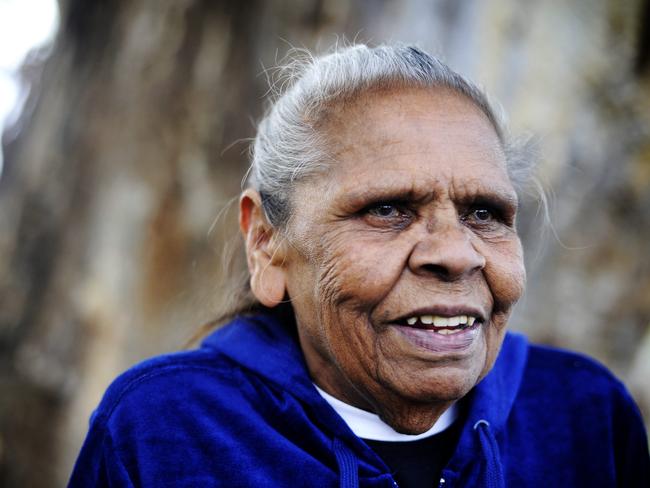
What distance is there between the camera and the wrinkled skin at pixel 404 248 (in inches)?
73.3

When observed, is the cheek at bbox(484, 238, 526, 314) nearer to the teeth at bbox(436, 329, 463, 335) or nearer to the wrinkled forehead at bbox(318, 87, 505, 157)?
the teeth at bbox(436, 329, 463, 335)

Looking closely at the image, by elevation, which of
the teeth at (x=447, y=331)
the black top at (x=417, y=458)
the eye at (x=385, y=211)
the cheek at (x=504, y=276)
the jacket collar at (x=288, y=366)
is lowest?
the black top at (x=417, y=458)

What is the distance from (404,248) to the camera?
188 cm

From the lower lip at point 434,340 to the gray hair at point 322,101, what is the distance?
1.96 ft

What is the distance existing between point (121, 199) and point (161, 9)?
1.64m

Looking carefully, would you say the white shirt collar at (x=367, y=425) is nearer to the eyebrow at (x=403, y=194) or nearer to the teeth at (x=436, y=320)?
the teeth at (x=436, y=320)

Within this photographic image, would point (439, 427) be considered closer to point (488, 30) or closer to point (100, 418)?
point (100, 418)

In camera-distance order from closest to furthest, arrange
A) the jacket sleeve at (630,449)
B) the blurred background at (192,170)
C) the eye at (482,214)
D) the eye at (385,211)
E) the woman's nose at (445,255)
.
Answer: the woman's nose at (445,255) → the eye at (385,211) → the eye at (482,214) → the jacket sleeve at (630,449) → the blurred background at (192,170)

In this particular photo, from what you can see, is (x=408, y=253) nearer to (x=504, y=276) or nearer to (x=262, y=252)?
(x=504, y=276)

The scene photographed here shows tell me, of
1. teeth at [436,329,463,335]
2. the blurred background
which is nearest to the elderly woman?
teeth at [436,329,463,335]

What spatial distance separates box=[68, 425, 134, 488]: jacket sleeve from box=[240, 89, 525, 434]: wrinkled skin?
76 cm

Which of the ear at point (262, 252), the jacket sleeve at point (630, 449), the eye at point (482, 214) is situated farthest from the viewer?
the jacket sleeve at point (630, 449)

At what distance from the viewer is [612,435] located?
2332 mm

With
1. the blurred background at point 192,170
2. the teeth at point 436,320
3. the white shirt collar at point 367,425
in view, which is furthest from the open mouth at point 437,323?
the blurred background at point 192,170
